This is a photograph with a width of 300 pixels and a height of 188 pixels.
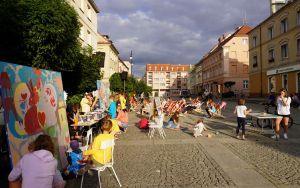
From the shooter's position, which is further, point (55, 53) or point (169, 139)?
point (169, 139)

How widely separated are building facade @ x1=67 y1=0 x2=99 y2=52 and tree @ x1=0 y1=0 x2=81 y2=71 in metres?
19.2

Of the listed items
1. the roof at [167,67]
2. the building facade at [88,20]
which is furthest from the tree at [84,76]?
the roof at [167,67]

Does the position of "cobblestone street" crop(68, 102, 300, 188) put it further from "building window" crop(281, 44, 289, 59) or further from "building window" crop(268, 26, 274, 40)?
"building window" crop(268, 26, 274, 40)

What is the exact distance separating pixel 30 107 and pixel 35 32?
486cm

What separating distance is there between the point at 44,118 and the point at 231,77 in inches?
2341

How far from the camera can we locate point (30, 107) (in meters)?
5.75

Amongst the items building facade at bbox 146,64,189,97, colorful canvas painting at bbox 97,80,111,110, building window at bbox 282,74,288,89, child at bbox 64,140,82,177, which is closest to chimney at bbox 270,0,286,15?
building window at bbox 282,74,288,89

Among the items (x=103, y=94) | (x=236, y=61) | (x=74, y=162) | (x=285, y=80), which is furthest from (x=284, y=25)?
(x=74, y=162)

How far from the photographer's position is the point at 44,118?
6262 mm

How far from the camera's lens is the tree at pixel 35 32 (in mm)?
9352

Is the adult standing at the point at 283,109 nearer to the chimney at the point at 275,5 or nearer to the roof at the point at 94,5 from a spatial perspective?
the roof at the point at 94,5

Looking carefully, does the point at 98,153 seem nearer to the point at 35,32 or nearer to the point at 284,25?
the point at 35,32

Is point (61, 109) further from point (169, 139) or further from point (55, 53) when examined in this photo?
point (169, 139)

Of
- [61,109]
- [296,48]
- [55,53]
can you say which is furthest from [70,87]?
[296,48]
